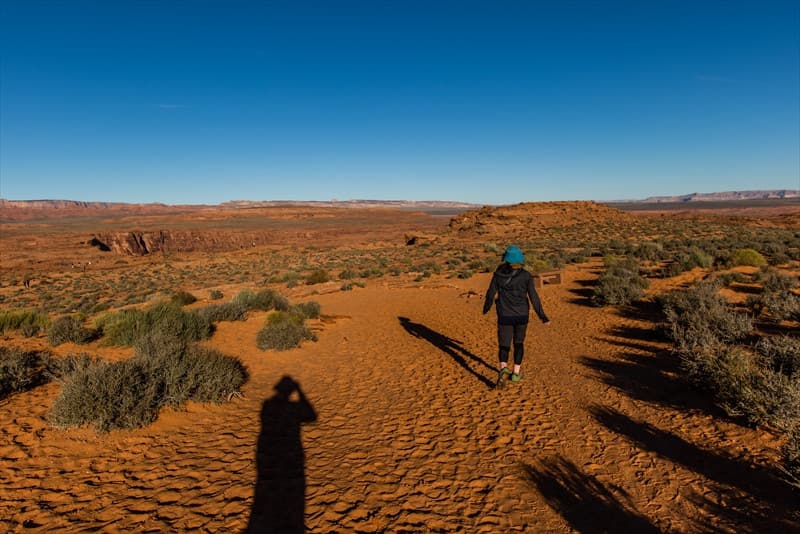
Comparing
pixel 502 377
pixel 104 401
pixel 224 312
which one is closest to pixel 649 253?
pixel 502 377

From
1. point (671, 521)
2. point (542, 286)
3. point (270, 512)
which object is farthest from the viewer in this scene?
point (542, 286)

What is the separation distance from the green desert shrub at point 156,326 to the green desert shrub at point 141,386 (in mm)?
2218

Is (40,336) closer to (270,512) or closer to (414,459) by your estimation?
(270,512)

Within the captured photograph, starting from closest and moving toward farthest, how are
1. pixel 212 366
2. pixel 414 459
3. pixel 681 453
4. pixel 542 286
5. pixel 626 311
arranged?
pixel 681 453 < pixel 414 459 < pixel 212 366 < pixel 626 311 < pixel 542 286

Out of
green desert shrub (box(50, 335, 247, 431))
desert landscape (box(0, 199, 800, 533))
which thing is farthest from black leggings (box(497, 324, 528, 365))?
green desert shrub (box(50, 335, 247, 431))

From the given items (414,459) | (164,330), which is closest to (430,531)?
(414,459)

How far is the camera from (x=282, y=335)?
29.1ft

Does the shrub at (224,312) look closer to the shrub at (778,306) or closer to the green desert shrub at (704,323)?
the green desert shrub at (704,323)

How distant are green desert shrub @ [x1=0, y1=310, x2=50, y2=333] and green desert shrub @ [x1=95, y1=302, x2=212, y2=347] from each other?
1.72 meters

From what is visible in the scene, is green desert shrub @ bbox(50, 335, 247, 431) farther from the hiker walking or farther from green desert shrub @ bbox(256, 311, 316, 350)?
the hiker walking

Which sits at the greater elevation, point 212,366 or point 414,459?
point 212,366

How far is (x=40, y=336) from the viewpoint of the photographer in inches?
359

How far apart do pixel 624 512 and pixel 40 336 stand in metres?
12.3

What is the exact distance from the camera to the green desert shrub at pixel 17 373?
5.43 m
